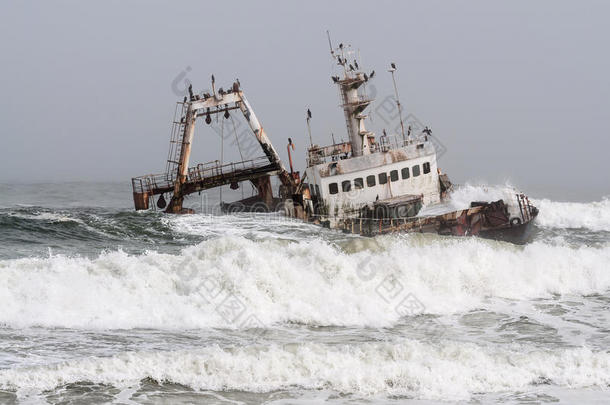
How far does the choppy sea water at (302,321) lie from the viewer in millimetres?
11047

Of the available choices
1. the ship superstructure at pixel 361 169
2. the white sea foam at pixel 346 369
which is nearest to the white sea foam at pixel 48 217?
the ship superstructure at pixel 361 169

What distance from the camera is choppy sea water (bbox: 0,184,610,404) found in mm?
11047

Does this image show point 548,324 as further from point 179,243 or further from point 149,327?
point 179,243

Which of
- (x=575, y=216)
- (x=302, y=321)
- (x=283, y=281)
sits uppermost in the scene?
(x=283, y=281)

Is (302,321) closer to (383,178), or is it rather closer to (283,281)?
(283,281)

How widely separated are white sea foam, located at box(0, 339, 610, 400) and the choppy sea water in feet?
0.11

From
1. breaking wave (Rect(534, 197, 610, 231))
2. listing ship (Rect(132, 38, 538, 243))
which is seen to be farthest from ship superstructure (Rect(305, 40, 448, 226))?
breaking wave (Rect(534, 197, 610, 231))

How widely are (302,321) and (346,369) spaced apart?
3.90 metres

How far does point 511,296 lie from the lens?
19.4m

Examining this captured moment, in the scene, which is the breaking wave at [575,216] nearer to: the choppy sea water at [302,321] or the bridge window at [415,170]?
the bridge window at [415,170]

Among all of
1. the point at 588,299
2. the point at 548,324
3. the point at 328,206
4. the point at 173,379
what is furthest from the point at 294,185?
the point at 173,379

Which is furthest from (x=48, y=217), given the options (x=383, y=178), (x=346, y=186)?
(x=383, y=178)

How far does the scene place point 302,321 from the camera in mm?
15562

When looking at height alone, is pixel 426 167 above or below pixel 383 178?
above
